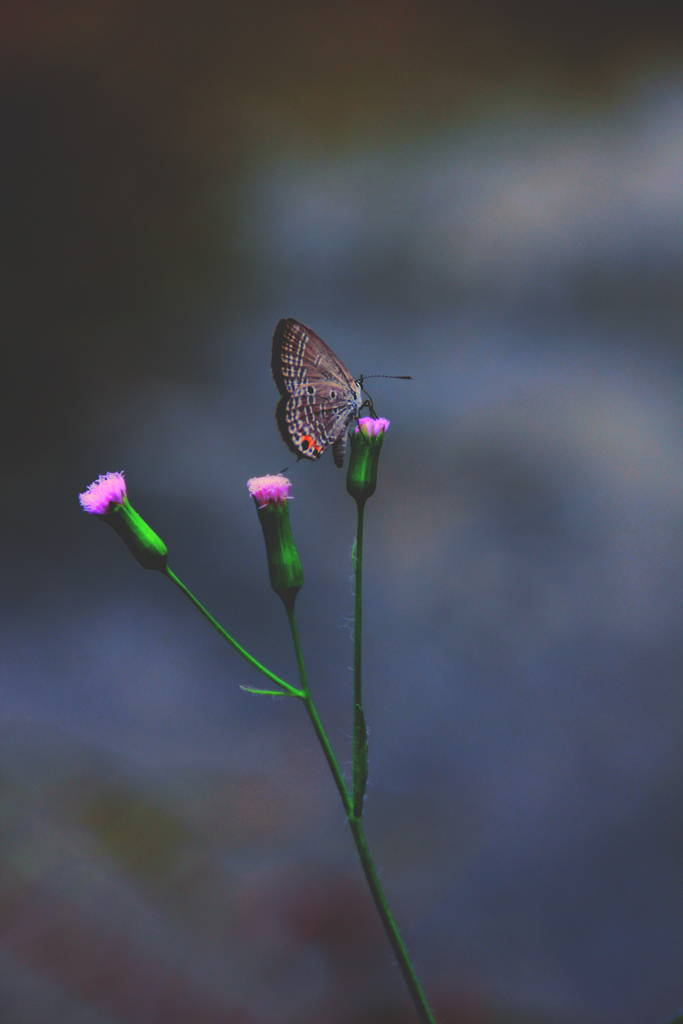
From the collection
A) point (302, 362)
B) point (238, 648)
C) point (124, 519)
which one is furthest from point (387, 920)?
point (302, 362)

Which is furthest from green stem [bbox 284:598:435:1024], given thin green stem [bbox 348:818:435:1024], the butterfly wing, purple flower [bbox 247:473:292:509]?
the butterfly wing

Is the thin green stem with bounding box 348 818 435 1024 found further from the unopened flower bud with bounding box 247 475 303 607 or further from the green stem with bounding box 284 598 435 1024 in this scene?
the unopened flower bud with bounding box 247 475 303 607

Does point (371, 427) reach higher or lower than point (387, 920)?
higher

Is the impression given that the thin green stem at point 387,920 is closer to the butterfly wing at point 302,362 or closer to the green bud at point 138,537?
the green bud at point 138,537

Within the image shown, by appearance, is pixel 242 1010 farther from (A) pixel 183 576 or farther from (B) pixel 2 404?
(B) pixel 2 404

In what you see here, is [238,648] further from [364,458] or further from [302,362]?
[302,362]
